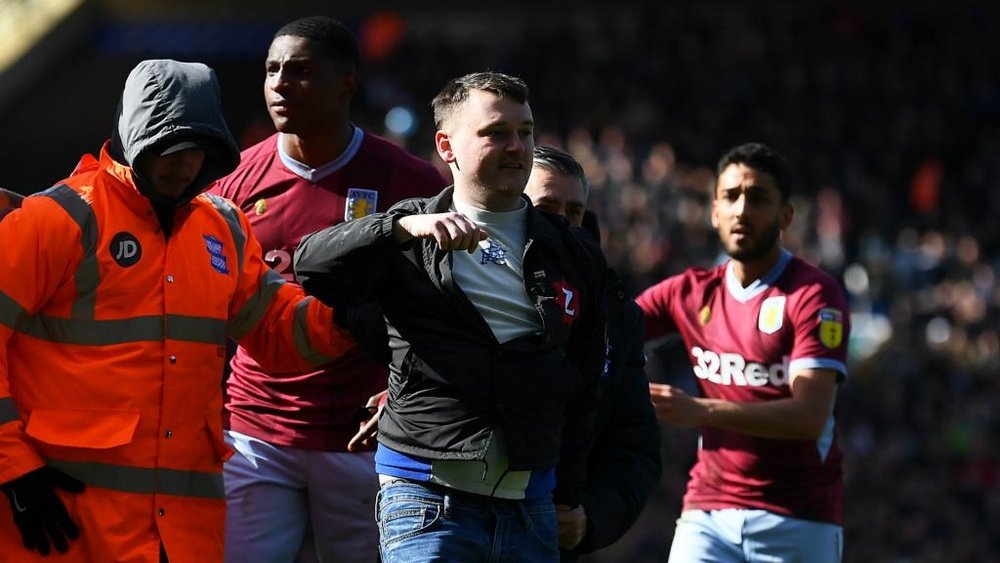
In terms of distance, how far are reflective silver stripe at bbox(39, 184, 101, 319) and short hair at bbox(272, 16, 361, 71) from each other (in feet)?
5.35

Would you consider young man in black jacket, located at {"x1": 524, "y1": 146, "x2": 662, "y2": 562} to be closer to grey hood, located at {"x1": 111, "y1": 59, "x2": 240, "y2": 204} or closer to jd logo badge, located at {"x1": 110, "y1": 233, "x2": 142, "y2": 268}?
grey hood, located at {"x1": 111, "y1": 59, "x2": 240, "y2": 204}

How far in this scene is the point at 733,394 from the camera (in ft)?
23.1

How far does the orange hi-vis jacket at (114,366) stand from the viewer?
182 inches

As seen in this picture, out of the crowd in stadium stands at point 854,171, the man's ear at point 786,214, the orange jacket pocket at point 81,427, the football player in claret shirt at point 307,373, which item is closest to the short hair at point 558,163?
the football player in claret shirt at point 307,373

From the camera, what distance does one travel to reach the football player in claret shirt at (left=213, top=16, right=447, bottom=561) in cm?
586

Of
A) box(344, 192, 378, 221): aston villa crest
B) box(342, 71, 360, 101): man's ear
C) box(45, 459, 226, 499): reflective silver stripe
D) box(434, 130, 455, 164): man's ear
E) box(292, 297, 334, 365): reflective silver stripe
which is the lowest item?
box(45, 459, 226, 499): reflective silver stripe

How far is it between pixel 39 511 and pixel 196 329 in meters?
0.72

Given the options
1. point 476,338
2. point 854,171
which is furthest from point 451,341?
point 854,171

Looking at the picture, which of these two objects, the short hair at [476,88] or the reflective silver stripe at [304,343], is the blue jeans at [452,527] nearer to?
the reflective silver stripe at [304,343]

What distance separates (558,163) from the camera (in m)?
5.92

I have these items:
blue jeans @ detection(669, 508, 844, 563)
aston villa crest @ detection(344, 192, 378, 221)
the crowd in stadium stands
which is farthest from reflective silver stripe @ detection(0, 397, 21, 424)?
the crowd in stadium stands

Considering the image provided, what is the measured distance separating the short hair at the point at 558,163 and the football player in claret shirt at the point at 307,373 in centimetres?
41

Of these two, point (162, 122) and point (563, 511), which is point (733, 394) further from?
point (162, 122)

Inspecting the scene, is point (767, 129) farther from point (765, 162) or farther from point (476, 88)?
point (476, 88)
